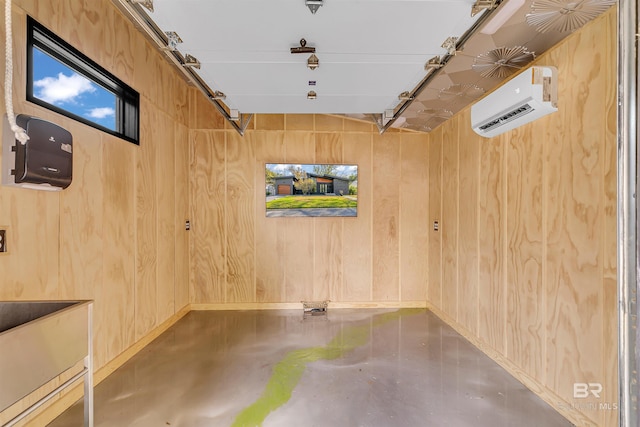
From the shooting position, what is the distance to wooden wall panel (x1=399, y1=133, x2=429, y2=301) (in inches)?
176

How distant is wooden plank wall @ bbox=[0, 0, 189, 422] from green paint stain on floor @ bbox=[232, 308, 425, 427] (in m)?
1.39

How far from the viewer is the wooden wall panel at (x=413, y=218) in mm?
4469

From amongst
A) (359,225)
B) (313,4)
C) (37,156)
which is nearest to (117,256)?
(37,156)

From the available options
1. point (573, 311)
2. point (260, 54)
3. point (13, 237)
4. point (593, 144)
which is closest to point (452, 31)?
point (593, 144)

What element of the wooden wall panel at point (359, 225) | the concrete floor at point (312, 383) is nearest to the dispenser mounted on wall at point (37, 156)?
the concrete floor at point (312, 383)

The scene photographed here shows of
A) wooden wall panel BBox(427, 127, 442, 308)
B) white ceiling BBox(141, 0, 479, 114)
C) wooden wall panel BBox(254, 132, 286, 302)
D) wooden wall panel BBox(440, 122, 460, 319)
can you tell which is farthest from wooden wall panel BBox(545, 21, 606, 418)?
wooden wall panel BBox(254, 132, 286, 302)

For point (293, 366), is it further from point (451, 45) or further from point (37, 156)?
point (451, 45)

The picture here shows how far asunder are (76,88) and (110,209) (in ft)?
3.18

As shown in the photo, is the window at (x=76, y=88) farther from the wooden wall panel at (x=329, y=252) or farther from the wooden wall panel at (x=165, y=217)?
the wooden wall panel at (x=329, y=252)

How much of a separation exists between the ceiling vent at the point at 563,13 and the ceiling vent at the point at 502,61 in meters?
0.25

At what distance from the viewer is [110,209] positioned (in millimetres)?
2631

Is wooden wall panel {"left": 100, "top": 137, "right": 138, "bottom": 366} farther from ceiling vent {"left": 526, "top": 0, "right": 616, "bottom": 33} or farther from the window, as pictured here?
ceiling vent {"left": 526, "top": 0, "right": 616, "bottom": 33}

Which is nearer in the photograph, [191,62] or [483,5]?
[483,5]

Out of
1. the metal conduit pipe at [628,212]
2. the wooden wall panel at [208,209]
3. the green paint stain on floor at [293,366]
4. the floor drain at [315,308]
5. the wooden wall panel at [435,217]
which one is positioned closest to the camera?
the metal conduit pipe at [628,212]
